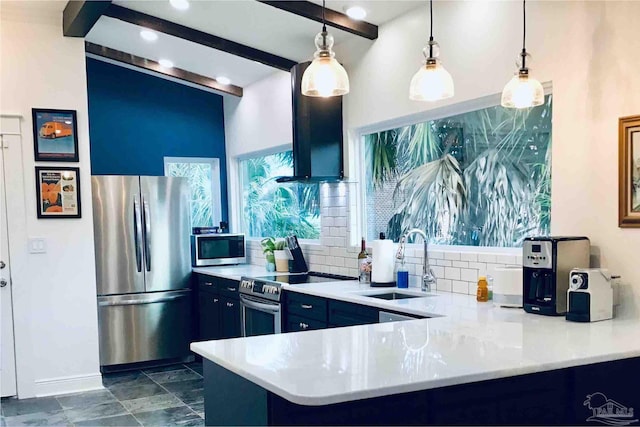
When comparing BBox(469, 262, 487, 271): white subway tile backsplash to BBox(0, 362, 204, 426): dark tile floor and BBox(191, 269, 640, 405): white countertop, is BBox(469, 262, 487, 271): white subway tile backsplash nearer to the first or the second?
BBox(191, 269, 640, 405): white countertop

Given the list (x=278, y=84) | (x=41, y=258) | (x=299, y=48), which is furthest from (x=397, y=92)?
(x=41, y=258)

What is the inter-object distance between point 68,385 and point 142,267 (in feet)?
3.77

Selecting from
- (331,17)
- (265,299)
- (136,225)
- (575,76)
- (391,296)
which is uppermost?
(331,17)

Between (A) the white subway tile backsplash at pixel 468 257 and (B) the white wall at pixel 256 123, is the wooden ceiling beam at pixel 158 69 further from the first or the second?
(A) the white subway tile backsplash at pixel 468 257

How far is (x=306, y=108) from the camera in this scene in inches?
176

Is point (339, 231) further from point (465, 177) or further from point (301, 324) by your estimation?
point (465, 177)

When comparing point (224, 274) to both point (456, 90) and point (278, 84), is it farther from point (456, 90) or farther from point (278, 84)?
point (456, 90)

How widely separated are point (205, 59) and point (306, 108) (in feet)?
5.14

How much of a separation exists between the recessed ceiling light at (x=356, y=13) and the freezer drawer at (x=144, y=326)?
2975 millimetres

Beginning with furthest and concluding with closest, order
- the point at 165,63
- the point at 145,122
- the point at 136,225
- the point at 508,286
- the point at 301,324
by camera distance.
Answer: the point at 145,122
the point at 165,63
the point at 136,225
the point at 301,324
the point at 508,286

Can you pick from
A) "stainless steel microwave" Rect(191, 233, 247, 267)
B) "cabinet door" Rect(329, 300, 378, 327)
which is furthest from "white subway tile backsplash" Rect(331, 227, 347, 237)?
"stainless steel microwave" Rect(191, 233, 247, 267)

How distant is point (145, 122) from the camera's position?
615 centimetres

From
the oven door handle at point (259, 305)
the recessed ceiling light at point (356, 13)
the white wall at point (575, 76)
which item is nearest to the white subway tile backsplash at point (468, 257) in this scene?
the white wall at point (575, 76)

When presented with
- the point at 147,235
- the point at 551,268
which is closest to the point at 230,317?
the point at 147,235
